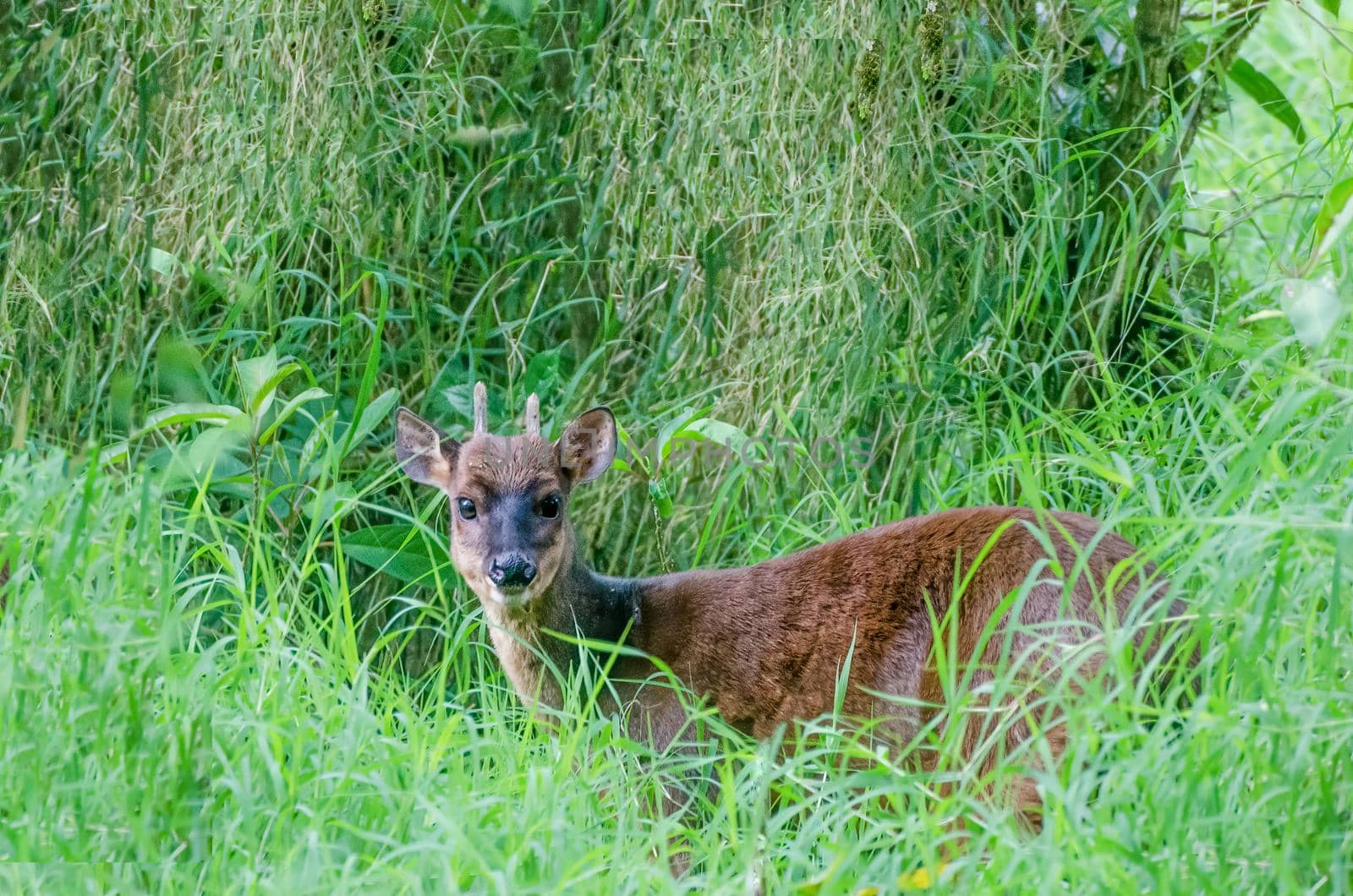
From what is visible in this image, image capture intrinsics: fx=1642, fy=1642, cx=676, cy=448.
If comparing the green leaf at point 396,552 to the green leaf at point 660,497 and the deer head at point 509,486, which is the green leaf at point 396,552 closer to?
the deer head at point 509,486

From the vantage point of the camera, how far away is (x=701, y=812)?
11.7 feet

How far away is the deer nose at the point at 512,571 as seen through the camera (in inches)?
150

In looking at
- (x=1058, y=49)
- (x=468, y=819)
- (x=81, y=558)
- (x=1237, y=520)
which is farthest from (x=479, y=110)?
(x=1237, y=520)

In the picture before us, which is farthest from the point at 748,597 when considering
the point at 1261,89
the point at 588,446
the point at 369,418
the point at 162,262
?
the point at 1261,89

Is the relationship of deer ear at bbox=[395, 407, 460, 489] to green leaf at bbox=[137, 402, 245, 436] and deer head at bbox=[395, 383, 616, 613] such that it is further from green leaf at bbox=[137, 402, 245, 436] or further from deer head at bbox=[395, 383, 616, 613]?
green leaf at bbox=[137, 402, 245, 436]

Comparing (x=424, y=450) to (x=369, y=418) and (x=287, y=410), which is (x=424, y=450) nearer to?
(x=369, y=418)

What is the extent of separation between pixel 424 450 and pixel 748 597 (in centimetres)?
90

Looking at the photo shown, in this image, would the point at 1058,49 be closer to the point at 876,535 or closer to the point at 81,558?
the point at 876,535

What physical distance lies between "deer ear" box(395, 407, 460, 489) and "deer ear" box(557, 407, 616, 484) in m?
0.28

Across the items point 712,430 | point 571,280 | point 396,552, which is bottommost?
point 396,552

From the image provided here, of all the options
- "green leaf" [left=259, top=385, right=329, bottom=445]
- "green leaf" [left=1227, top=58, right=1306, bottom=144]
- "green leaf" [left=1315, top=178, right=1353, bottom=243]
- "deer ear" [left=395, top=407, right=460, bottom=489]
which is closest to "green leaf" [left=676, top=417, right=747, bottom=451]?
"deer ear" [left=395, top=407, right=460, bottom=489]

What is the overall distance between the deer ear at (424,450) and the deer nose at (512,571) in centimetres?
40

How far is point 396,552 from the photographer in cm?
429

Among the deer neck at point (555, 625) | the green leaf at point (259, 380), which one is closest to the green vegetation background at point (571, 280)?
the green leaf at point (259, 380)
